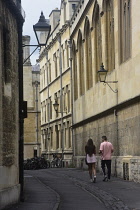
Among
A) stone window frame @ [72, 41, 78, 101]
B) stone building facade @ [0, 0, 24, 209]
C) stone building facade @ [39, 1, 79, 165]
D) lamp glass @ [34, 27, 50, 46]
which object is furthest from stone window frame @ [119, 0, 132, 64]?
stone building facade @ [39, 1, 79, 165]

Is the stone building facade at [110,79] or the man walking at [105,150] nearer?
the man walking at [105,150]

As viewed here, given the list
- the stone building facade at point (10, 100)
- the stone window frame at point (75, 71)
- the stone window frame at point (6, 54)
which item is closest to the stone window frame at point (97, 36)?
the stone window frame at point (75, 71)

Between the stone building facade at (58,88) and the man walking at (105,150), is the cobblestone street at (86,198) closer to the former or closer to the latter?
the man walking at (105,150)

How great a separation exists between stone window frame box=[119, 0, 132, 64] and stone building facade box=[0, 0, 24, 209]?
9.85 metres

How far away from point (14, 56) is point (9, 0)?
150cm

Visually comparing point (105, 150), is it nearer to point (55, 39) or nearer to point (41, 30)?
point (41, 30)

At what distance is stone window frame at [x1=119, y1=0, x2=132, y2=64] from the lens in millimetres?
25203

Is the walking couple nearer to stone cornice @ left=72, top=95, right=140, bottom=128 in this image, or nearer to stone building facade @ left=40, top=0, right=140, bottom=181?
stone building facade @ left=40, top=0, right=140, bottom=181

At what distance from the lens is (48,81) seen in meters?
60.3

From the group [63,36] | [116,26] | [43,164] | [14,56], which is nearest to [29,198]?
[14,56]

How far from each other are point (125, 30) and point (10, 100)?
1252cm

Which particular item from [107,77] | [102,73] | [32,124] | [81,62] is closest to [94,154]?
[102,73]

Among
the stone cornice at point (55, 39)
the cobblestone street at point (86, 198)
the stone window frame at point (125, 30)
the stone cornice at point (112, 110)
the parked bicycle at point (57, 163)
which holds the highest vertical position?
the stone cornice at point (55, 39)

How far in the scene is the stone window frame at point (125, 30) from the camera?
82.7 feet
